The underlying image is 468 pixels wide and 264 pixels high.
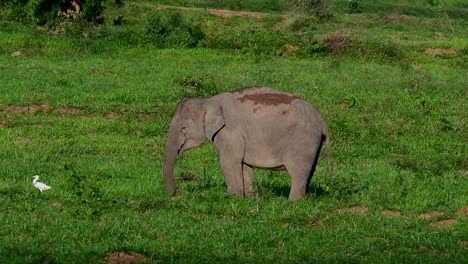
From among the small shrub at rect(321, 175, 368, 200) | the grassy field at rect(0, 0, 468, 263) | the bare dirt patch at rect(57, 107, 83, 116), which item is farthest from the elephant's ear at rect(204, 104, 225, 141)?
the bare dirt patch at rect(57, 107, 83, 116)

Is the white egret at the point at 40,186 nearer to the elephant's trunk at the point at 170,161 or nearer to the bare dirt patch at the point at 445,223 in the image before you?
the elephant's trunk at the point at 170,161

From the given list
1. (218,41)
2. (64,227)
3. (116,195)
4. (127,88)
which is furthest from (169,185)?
(218,41)

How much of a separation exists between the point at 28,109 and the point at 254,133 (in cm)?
787

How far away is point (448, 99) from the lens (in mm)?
20672

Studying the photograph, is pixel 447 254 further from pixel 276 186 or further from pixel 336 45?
pixel 336 45

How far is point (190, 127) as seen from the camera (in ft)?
38.9

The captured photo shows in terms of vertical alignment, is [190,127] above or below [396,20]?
above

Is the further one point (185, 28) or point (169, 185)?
point (185, 28)

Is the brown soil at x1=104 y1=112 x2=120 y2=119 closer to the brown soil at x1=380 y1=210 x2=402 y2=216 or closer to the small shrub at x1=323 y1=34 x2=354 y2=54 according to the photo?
the brown soil at x1=380 y1=210 x2=402 y2=216

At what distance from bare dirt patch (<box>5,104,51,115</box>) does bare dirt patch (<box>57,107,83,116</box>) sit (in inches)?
10.0

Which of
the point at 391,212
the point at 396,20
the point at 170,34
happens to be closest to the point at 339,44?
the point at 170,34

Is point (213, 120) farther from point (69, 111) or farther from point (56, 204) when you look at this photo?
point (69, 111)

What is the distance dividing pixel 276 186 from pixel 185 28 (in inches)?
591

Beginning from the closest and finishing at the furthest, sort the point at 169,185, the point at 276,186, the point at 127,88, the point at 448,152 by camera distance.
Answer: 1. the point at 169,185
2. the point at 276,186
3. the point at 448,152
4. the point at 127,88
